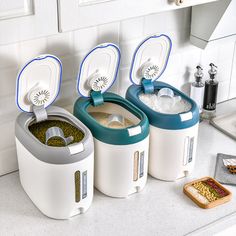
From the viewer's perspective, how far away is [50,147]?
1.53m

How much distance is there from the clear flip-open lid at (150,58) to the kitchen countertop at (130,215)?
35cm

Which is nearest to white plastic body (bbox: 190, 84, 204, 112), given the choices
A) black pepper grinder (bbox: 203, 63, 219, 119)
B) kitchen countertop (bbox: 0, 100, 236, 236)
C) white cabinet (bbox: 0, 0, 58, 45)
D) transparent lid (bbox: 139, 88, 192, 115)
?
black pepper grinder (bbox: 203, 63, 219, 119)

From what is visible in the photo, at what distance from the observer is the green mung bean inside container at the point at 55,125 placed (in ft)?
5.27

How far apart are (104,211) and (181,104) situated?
430 millimetres

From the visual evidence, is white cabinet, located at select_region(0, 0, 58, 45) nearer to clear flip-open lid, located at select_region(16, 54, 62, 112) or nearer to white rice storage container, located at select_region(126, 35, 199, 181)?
clear flip-open lid, located at select_region(16, 54, 62, 112)

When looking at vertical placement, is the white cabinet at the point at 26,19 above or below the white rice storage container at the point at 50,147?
above

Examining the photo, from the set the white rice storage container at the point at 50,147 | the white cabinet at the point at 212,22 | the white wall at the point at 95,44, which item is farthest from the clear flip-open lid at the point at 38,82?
the white cabinet at the point at 212,22

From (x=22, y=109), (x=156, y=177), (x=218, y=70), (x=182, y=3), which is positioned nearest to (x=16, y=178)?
(x=22, y=109)

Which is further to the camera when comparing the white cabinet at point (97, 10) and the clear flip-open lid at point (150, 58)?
the clear flip-open lid at point (150, 58)

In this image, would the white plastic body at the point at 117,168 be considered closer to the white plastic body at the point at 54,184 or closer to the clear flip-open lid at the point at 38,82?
the white plastic body at the point at 54,184

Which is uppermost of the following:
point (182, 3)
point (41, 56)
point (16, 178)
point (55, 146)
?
point (182, 3)

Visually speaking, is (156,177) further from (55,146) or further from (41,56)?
(41,56)

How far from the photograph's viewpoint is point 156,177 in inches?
72.3

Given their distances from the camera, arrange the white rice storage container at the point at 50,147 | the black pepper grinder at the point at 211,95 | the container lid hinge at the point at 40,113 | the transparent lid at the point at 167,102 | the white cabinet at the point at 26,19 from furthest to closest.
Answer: the black pepper grinder at the point at 211,95 → the transparent lid at the point at 167,102 → the container lid hinge at the point at 40,113 → the white rice storage container at the point at 50,147 → the white cabinet at the point at 26,19
